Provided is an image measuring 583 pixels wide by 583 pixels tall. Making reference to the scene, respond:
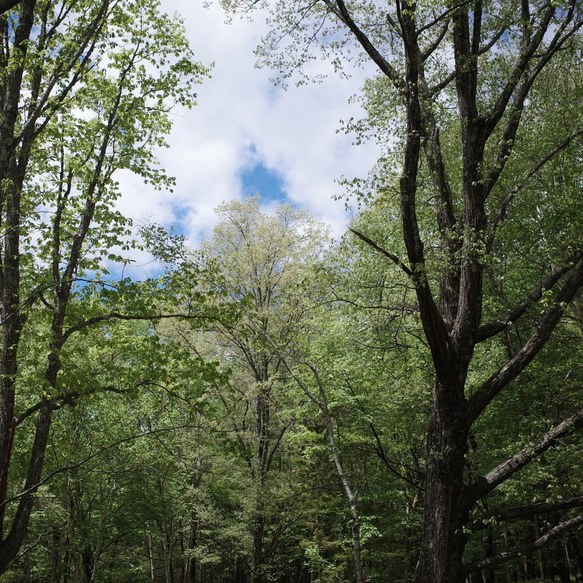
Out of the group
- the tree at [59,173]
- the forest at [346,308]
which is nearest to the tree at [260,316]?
the forest at [346,308]

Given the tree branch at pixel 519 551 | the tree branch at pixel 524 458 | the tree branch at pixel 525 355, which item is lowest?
the tree branch at pixel 519 551

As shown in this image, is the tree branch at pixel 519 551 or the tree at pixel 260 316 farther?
the tree at pixel 260 316

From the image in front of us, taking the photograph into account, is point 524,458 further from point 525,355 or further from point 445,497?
point 525,355

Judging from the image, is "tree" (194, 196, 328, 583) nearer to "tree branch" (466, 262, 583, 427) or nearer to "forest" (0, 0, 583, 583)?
"forest" (0, 0, 583, 583)

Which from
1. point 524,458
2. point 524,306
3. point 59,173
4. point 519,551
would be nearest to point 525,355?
point 524,306

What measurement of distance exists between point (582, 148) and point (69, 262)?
37.0 ft

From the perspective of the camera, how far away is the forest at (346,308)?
5.18 metres

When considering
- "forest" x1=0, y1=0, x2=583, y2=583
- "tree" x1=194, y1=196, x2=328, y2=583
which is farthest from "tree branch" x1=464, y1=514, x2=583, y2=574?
"tree" x1=194, y1=196, x2=328, y2=583

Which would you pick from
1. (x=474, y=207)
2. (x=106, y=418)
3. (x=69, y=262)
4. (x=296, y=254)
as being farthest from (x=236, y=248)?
(x=474, y=207)

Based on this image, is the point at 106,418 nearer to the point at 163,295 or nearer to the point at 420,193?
the point at 163,295

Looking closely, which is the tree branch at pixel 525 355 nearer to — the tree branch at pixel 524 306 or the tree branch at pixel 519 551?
the tree branch at pixel 524 306

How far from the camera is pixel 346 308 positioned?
7.62 metres

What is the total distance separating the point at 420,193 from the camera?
38.2ft

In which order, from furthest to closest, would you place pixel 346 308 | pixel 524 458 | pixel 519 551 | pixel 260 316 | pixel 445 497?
1. pixel 260 316
2. pixel 346 308
3. pixel 524 458
4. pixel 445 497
5. pixel 519 551
